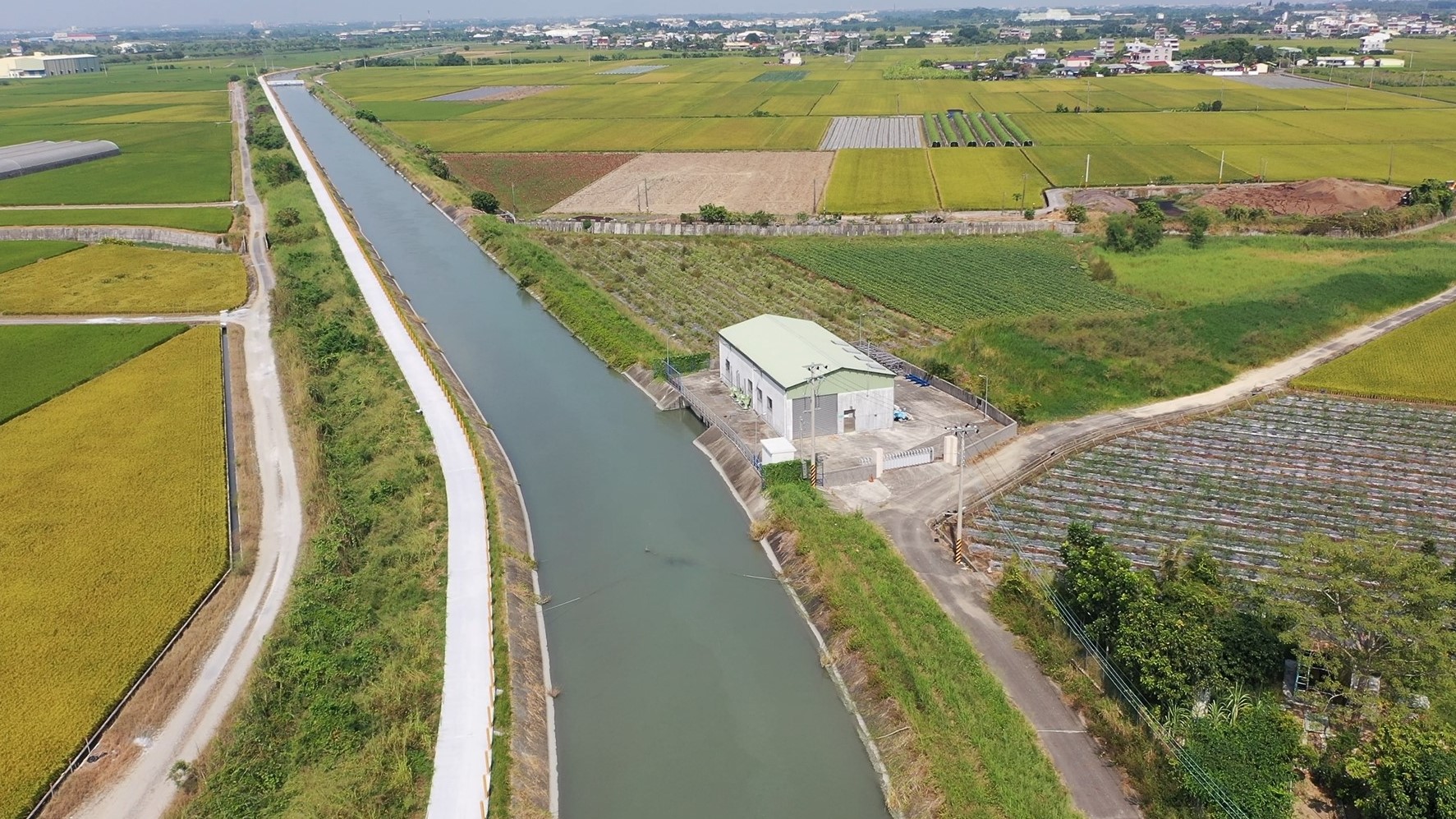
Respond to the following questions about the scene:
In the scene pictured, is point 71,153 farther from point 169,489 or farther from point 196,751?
point 196,751

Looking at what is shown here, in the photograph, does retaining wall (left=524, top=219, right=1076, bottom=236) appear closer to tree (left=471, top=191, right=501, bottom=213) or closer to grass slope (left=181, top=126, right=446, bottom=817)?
tree (left=471, top=191, right=501, bottom=213)

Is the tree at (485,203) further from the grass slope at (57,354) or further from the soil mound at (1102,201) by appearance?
the soil mound at (1102,201)

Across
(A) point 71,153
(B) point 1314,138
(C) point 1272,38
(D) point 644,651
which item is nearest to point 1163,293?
(D) point 644,651

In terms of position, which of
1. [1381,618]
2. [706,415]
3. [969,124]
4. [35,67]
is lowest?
[706,415]

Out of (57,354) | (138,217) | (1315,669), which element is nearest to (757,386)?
(1315,669)

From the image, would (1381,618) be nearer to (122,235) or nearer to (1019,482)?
(1019,482)

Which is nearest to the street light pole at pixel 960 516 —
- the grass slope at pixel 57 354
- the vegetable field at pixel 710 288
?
the vegetable field at pixel 710 288
